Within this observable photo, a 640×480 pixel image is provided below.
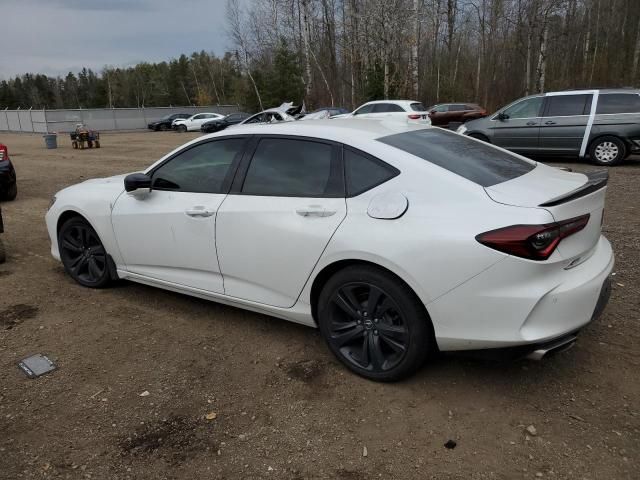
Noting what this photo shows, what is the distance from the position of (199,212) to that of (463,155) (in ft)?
5.99

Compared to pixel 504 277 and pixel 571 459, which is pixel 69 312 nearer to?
pixel 504 277

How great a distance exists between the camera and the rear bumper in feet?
8.14

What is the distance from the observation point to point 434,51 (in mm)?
41156

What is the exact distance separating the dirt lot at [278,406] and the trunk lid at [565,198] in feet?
2.76

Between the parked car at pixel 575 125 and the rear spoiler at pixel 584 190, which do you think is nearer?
the rear spoiler at pixel 584 190

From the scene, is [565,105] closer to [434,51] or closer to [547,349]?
[547,349]

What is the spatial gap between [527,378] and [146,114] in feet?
145

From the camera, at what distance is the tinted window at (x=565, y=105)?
36.6 feet

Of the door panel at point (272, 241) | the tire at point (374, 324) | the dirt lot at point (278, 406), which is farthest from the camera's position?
the door panel at point (272, 241)

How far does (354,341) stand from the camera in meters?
3.16

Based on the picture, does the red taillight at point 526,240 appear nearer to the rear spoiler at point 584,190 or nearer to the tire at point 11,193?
the rear spoiler at point 584,190

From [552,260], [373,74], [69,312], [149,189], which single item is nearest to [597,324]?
[552,260]

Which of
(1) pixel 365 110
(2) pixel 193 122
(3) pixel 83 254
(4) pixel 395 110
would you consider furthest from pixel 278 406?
(2) pixel 193 122

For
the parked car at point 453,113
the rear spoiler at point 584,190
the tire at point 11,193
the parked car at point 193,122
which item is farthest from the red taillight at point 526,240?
the parked car at point 193,122
